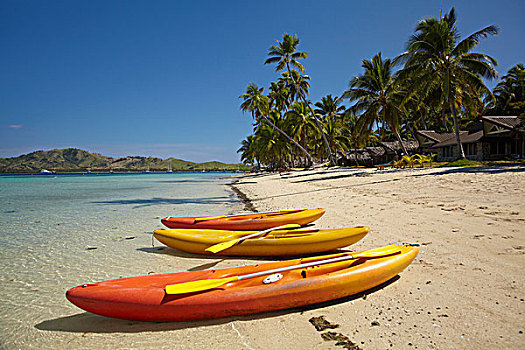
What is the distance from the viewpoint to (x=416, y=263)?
3639mm

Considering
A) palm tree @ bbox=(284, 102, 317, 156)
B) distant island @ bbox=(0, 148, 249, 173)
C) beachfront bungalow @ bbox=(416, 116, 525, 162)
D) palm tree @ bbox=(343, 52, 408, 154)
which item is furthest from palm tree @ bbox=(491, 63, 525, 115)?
distant island @ bbox=(0, 148, 249, 173)

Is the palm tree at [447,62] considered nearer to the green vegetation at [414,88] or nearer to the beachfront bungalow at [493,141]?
the green vegetation at [414,88]

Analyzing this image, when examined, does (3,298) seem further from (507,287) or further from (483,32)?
(483,32)

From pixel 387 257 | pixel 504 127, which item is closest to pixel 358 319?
pixel 387 257

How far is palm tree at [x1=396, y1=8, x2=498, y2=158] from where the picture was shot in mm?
16562

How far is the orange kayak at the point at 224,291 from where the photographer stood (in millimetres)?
2492

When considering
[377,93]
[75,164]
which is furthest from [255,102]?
[75,164]

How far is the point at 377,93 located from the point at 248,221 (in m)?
21.3

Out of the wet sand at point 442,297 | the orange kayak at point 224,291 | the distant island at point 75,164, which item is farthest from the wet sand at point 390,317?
the distant island at point 75,164

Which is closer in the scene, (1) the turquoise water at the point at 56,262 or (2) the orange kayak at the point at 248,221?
(1) the turquoise water at the point at 56,262

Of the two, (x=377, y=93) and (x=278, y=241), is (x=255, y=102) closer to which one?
(x=377, y=93)

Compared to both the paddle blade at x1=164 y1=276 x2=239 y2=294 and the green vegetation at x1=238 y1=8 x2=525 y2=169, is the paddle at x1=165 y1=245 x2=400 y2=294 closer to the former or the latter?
the paddle blade at x1=164 y1=276 x2=239 y2=294

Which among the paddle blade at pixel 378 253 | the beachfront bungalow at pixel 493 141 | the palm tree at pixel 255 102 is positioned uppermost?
the palm tree at pixel 255 102

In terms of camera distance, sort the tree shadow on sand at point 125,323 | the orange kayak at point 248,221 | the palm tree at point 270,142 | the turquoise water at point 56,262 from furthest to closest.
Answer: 1. the palm tree at point 270,142
2. the orange kayak at point 248,221
3. the turquoise water at point 56,262
4. the tree shadow on sand at point 125,323
